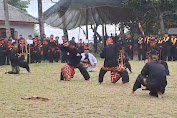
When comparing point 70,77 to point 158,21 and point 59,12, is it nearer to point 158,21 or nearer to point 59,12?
point 59,12

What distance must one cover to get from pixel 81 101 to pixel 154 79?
180cm

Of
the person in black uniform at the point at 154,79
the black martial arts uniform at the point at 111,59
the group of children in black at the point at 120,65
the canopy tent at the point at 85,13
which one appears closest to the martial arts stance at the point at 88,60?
the group of children in black at the point at 120,65

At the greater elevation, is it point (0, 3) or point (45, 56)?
point (0, 3)

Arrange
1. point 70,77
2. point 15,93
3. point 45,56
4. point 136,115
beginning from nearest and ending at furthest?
point 136,115
point 15,93
point 70,77
point 45,56

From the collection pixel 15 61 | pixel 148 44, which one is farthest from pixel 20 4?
pixel 15 61

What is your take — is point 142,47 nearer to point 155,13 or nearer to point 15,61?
point 155,13

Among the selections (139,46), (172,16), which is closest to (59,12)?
(139,46)

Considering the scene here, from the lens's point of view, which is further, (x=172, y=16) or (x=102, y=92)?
(x=172, y=16)

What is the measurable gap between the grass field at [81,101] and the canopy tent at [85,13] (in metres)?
10.7

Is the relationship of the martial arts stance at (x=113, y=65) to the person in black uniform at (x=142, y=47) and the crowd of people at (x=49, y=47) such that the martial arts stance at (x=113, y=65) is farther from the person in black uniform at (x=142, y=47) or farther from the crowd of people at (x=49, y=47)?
the person in black uniform at (x=142, y=47)

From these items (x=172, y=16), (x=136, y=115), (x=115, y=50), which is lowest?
(x=136, y=115)

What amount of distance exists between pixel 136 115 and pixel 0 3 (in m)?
25.1

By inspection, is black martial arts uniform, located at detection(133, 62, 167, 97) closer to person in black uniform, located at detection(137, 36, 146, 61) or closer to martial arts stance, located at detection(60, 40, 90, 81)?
martial arts stance, located at detection(60, 40, 90, 81)

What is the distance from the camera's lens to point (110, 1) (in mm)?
23875
